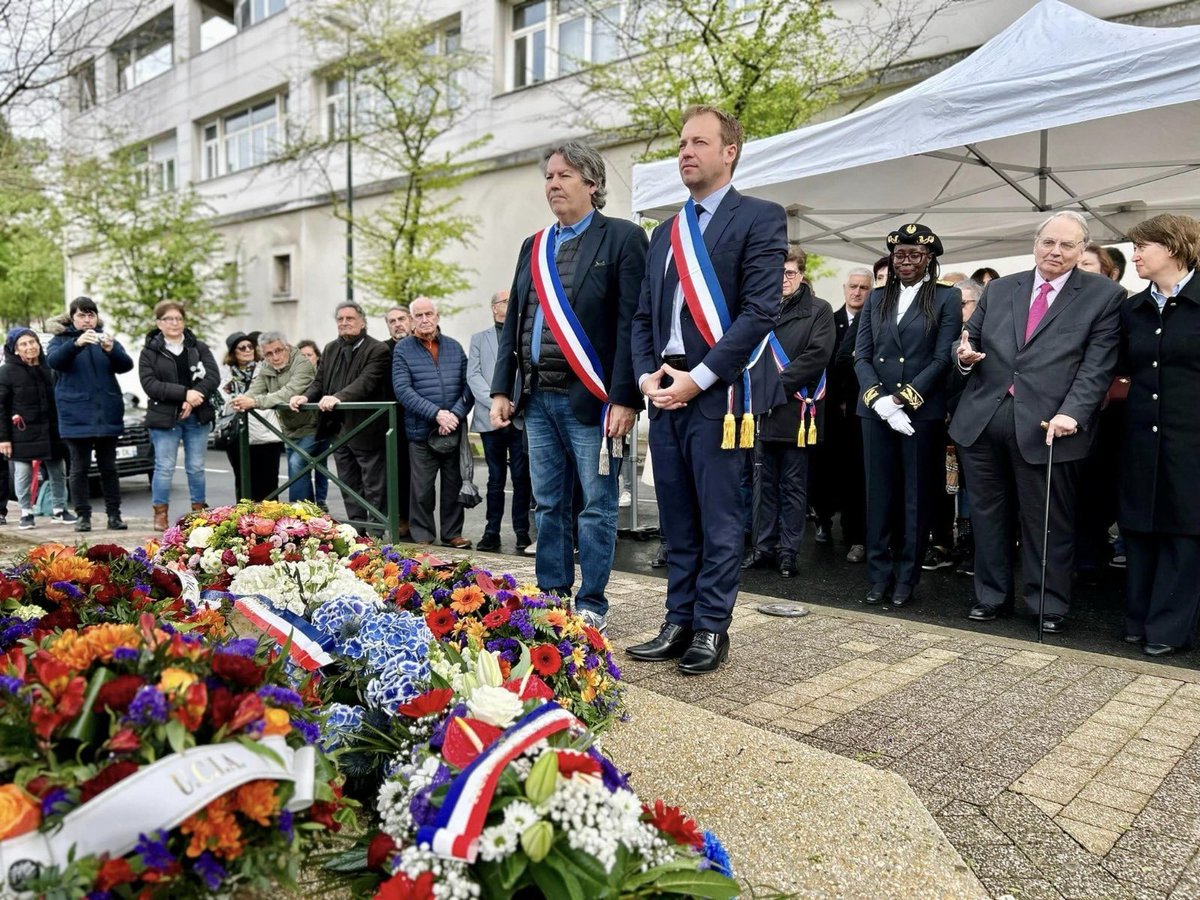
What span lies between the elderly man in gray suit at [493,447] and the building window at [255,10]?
66.8 feet

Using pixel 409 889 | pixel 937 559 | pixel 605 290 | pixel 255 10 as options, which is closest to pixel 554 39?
pixel 255 10

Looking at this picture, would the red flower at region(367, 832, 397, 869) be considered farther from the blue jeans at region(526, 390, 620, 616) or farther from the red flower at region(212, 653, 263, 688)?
the blue jeans at region(526, 390, 620, 616)

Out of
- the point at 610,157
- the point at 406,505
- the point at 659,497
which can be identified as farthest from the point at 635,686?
the point at 610,157

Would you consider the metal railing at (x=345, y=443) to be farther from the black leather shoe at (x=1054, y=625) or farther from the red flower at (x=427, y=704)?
the red flower at (x=427, y=704)

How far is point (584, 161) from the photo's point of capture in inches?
150

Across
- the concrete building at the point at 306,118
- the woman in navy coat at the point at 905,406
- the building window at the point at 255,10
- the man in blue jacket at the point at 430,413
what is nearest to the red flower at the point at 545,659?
the woman in navy coat at the point at 905,406

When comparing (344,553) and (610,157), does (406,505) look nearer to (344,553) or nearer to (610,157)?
(344,553)

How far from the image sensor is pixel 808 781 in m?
2.38

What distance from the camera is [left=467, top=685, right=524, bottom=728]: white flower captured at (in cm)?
184

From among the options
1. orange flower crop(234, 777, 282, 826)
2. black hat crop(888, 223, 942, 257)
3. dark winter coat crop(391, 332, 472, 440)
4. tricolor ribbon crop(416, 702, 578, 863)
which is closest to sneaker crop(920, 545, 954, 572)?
black hat crop(888, 223, 942, 257)

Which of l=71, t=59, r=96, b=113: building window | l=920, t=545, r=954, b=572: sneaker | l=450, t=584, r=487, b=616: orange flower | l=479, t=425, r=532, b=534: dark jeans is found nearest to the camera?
l=450, t=584, r=487, b=616: orange flower

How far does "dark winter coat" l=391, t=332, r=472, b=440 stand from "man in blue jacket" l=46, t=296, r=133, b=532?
2.45 metres

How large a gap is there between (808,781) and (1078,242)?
10.2 feet

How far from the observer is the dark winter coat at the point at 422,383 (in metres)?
6.92
